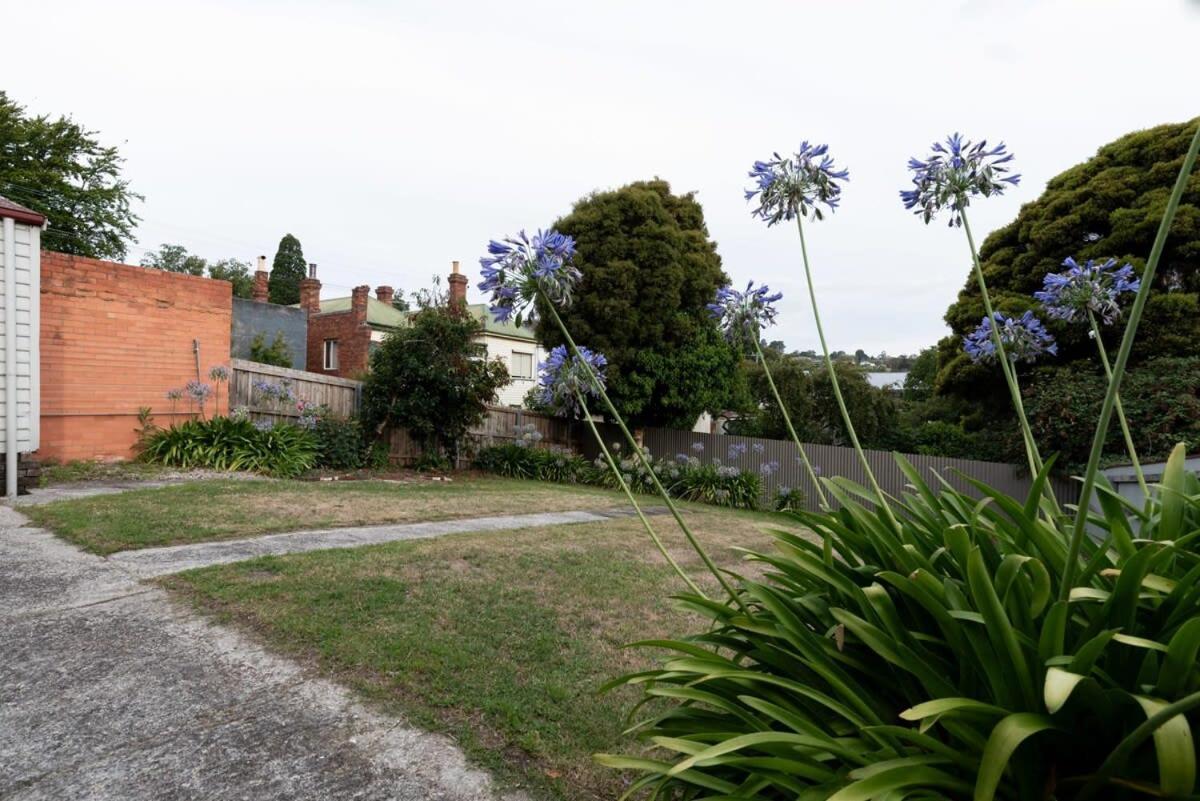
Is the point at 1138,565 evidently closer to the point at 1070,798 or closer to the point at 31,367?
the point at 1070,798

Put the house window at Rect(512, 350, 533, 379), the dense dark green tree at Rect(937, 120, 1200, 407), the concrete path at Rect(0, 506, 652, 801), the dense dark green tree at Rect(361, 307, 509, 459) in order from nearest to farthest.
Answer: the concrete path at Rect(0, 506, 652, 801) → the dense dark green tree at Rect(937, 120, 1200, 407) → the dense dark green tree at Rect(361, 307, 509, 459) → the house window at Rect(512, 350, 533, 379)

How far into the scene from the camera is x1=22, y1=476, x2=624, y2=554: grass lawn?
5.77 meters

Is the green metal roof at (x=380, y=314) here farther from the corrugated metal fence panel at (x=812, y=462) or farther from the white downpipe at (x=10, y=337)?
the white downpipe at (x=10, y=337)

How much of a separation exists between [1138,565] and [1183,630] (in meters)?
0.17

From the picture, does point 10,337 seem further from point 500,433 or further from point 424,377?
point 500,433

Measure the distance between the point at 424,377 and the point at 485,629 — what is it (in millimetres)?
9811

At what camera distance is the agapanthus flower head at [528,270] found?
281cm

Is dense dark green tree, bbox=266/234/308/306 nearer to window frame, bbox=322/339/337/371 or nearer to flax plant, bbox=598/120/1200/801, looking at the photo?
window frame, bbox=322/339/337/371

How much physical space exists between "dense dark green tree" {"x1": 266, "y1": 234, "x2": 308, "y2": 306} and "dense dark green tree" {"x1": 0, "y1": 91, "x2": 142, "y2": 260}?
1817 centimetres

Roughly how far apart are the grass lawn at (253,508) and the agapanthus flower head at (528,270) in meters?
4.26

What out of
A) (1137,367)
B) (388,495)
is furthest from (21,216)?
(1137,367)

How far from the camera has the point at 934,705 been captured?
5.18 ft

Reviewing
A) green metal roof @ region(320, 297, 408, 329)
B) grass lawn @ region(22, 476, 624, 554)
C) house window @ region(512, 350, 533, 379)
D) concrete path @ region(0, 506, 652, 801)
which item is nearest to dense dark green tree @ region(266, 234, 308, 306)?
green metal roof @ region(320, 297, 408, 329)

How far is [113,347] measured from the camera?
10.3 metres
